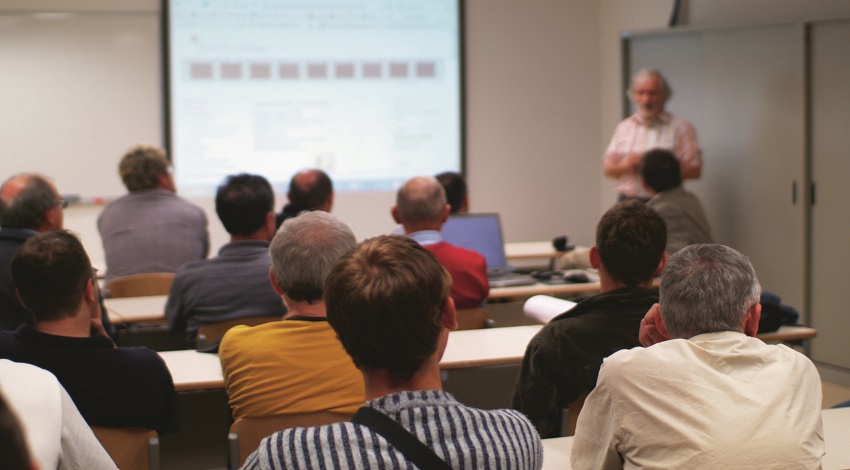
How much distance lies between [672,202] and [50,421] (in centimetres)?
402

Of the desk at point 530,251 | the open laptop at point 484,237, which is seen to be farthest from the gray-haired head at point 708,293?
the desk at point 530,251

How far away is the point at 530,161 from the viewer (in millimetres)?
7684

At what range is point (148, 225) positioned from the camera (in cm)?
483

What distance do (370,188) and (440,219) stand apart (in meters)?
3.30

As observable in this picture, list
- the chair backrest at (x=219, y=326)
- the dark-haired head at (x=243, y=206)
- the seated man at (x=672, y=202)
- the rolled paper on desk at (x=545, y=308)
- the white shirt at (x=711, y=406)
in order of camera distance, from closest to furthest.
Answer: the white shirt at (x=711, y=406)
the rolled paper on desk at (x=545, y=308)
the chair backrest at (x=219, y=326)
the dark-haired head at (x=243, y=206)
the seated man at (x=672, y=202)

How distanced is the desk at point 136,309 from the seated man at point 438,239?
3.55 feet

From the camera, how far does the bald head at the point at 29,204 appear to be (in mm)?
3539

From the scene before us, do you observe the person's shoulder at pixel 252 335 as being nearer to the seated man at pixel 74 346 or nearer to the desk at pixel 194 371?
the seated man at pixel 74 346

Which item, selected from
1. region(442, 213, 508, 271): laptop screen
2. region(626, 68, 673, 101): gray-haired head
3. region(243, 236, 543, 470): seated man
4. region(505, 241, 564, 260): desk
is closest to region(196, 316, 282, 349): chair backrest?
region(442, 213, 508, 271): laptop screen

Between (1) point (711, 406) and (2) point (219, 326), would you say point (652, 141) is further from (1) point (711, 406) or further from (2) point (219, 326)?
(1) point (711, 406)

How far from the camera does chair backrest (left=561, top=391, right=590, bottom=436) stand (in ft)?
8.34

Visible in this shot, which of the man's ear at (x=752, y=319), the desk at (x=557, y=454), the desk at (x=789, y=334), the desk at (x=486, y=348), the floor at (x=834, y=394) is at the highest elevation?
the man's ear at (x=752, y=319)

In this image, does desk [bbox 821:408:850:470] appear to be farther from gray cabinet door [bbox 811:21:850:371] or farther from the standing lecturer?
the standing lecturer

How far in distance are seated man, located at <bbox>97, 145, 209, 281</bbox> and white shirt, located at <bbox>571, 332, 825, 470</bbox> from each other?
11.2 ft
